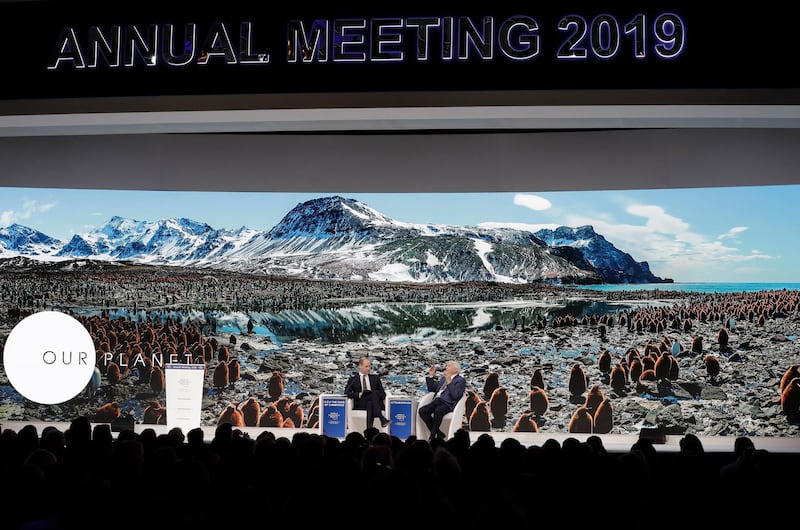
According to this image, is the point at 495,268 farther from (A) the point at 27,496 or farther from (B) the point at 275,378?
(A) the point at 27,496

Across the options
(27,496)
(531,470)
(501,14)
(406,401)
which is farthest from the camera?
(406,401)

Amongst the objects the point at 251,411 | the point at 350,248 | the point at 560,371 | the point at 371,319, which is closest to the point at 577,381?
the point at 560,371

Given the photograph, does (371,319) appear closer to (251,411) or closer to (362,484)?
(251,411)

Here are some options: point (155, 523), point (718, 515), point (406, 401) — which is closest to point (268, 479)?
point (155, 523)

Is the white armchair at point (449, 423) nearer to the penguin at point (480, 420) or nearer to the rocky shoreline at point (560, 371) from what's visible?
the penguin at point (480, 420)

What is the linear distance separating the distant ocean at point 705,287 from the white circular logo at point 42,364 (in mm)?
5953

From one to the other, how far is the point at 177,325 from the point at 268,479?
6.65 m

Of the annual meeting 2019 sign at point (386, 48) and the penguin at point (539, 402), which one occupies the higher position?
the annual meeting 2019 sign at point (386, 48)

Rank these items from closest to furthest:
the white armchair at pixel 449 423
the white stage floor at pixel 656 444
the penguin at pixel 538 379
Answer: the white stage floor at pixel 656 444 → the white armchair at pixel 449 423 → the penguin at pixel 538 379

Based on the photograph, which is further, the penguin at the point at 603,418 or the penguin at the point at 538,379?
the penguin at the point at 538,379

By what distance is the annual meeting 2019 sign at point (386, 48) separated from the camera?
243 inches

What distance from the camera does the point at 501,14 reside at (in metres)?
6.32

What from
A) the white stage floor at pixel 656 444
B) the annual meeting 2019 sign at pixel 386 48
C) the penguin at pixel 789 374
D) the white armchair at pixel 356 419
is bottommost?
the white stage floor at pixel 656 444

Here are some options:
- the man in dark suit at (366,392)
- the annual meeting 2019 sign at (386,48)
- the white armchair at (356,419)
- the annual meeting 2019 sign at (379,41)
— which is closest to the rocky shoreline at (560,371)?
the man in dark suit at (366,392)
